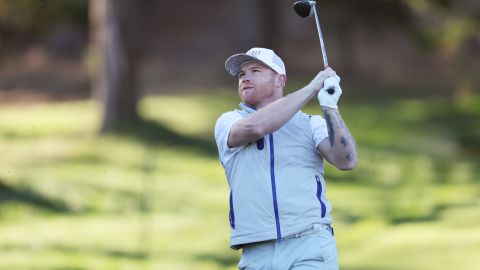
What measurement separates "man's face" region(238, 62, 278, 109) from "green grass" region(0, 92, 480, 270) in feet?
21.3

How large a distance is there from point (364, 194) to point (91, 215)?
4.38 meters

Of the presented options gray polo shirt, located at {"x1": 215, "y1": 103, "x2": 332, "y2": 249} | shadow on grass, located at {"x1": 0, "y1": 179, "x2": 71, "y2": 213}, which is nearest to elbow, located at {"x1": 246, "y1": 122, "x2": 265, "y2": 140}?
gray polo shirt, located at {"x1": 215, "y1": 103, "x2": 332, "y2": 249}

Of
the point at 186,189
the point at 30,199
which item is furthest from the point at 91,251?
the point at 186,189

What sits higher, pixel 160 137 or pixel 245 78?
pixel 160 137

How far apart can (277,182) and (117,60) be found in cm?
2034

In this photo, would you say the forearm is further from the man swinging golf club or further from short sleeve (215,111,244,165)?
short sleeve (215,111,244,165)

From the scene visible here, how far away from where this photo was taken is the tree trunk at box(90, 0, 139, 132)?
996 inches

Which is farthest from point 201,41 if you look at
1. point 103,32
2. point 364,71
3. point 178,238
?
point 178,238

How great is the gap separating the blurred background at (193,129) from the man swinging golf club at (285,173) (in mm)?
6778

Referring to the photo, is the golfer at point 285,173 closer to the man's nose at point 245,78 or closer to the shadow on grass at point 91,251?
the man's nose at point 245,78

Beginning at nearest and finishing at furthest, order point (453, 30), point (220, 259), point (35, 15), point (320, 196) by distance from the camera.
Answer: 1. point (320, 196)
2. point (220, 259)
3. point (453, 30)
4. point (35, 15)

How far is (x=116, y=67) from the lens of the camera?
84.1 feet

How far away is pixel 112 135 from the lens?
2519cm

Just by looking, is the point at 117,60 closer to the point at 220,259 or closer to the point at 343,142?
the point at 220,259
